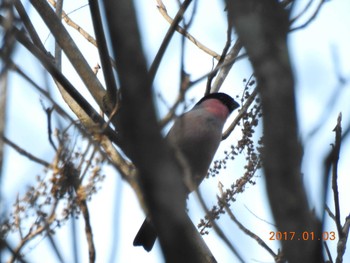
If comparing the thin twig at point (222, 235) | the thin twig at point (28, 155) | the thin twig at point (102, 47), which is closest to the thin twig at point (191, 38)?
the thin twig at point (102, 47)

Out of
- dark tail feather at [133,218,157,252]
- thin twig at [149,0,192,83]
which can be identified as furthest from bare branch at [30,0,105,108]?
dark tail feather at [133,218,157,252]

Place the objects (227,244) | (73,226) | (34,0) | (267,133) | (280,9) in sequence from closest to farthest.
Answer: (267,133) < (280,9) < (227,244) < (73,226) < (34,0)

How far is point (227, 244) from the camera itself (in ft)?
4.77

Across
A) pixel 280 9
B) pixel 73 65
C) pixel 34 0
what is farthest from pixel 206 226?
pixel 280 9

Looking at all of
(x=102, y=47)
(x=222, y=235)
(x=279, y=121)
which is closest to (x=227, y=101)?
(x=102, y=47)

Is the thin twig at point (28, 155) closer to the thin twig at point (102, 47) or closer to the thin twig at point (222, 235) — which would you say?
the thin twig at point (222, 235)

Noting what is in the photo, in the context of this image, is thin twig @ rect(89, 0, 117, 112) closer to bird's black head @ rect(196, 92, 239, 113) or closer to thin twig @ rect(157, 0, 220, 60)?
thin twig @ rect(157, 0, 220, 60)

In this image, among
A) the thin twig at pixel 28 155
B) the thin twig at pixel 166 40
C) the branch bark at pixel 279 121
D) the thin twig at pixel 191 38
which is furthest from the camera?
the thin twig at pixel 191 38

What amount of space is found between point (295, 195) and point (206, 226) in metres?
1.82

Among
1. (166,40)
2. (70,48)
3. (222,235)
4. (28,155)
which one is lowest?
(222,235)

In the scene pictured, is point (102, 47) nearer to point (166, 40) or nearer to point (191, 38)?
point (166, 40)

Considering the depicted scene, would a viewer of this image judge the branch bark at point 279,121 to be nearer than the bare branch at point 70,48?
Yes

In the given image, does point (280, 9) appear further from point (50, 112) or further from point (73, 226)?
point (50, 112)

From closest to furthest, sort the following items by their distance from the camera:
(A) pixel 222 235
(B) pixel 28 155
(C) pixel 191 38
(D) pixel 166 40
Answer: (A) pixel 222 235, (B) pixel 28 155, (D) pixel 166 40, (C) pixel 191 38
